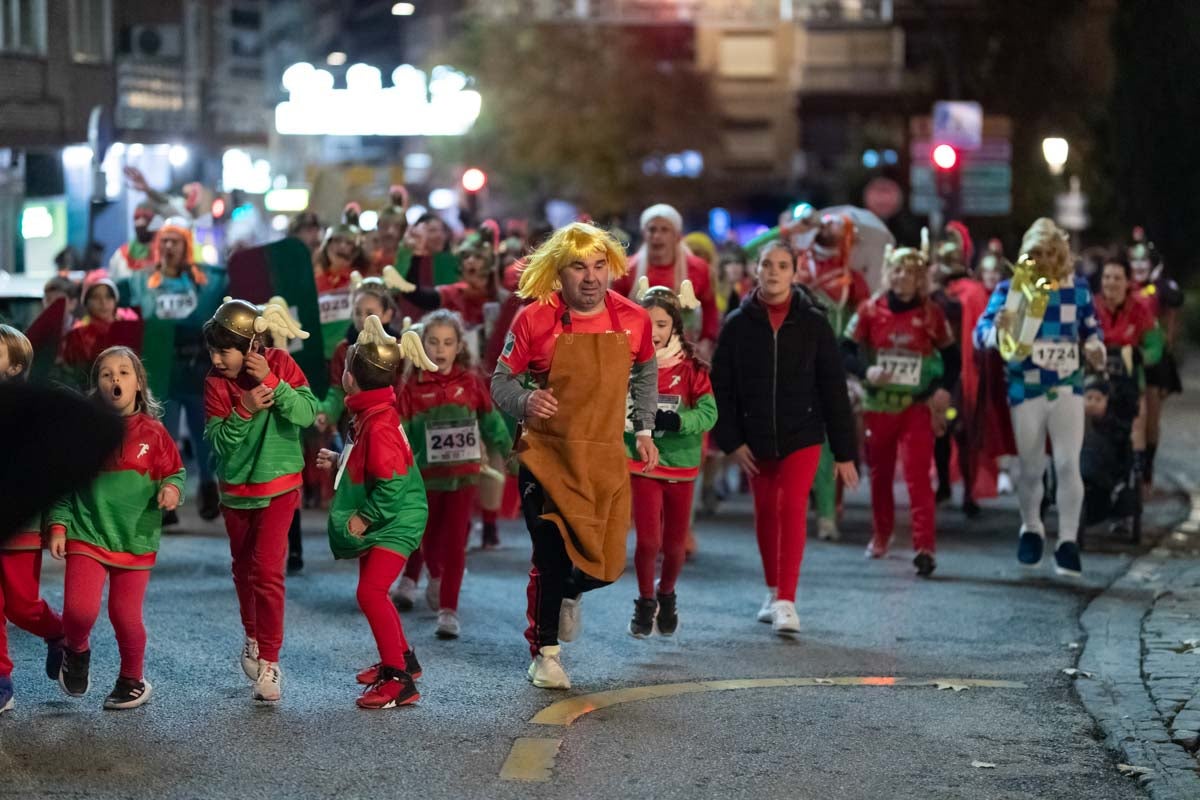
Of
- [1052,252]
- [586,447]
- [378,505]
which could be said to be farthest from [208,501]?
[586,447]

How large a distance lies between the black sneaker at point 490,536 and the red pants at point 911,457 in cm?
232

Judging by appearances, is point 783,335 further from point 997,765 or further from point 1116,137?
point 1116,137

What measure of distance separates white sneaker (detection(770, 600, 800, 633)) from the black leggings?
67.4 inches

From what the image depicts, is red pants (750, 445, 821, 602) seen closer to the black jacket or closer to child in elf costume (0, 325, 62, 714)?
the black jacket

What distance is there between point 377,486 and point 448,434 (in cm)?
172

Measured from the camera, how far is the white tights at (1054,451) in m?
11.5

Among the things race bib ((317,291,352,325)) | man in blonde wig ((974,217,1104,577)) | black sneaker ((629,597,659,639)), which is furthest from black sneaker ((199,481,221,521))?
man in blonde wig ((974,217,1104,577))

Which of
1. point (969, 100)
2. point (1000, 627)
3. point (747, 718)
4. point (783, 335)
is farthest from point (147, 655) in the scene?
point (969, 100)

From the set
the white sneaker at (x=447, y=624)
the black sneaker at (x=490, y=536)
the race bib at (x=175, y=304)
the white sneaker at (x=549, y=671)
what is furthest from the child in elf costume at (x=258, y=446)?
the race bib at (x=175, y=304)

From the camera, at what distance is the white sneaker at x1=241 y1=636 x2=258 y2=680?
7.78 metres

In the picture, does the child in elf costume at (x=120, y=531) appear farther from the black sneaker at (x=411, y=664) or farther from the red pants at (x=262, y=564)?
the black sneaker at (x=411, y=664)

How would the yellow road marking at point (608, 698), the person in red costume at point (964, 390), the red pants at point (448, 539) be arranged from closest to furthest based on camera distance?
the yellow road marking at point (608, 698) → the red pants at point (448, 539) → the person in red costume at point (964, 390)

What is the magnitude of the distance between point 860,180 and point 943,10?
17.5 ft

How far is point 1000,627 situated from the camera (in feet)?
32.9
